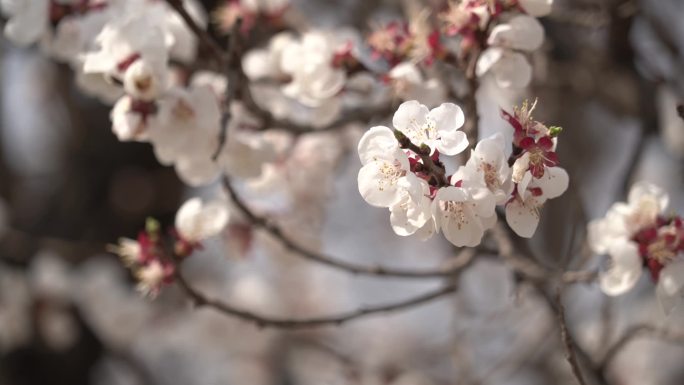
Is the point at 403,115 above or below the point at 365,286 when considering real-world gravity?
above

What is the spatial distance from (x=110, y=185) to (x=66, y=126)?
39 cm

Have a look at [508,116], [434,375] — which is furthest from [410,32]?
[434,375]

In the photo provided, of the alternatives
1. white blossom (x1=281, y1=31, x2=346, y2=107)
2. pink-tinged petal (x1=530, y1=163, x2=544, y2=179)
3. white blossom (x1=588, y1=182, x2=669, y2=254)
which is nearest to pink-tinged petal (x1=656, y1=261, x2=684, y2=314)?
white blossom (x1=588, y1=182, x2=669, y2=254)

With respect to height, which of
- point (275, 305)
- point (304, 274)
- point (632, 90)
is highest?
point (632, 90)

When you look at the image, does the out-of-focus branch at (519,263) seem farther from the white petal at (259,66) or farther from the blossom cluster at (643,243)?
the white petal at (259,66)

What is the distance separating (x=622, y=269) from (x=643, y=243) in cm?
6

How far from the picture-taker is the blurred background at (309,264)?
8.63ft

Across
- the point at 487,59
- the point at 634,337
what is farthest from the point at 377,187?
the point at 634,337

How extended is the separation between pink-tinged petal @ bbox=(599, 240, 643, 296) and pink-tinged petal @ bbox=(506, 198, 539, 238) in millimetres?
374

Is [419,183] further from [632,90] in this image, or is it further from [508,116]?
[632,90]

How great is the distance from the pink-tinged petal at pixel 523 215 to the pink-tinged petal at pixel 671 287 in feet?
1.08

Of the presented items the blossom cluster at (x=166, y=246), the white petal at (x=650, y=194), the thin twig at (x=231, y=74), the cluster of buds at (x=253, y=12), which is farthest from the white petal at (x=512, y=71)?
the cluster of buds at (x=253, y=12)

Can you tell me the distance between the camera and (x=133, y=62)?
1553 millimetres

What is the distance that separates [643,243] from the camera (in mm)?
1474
